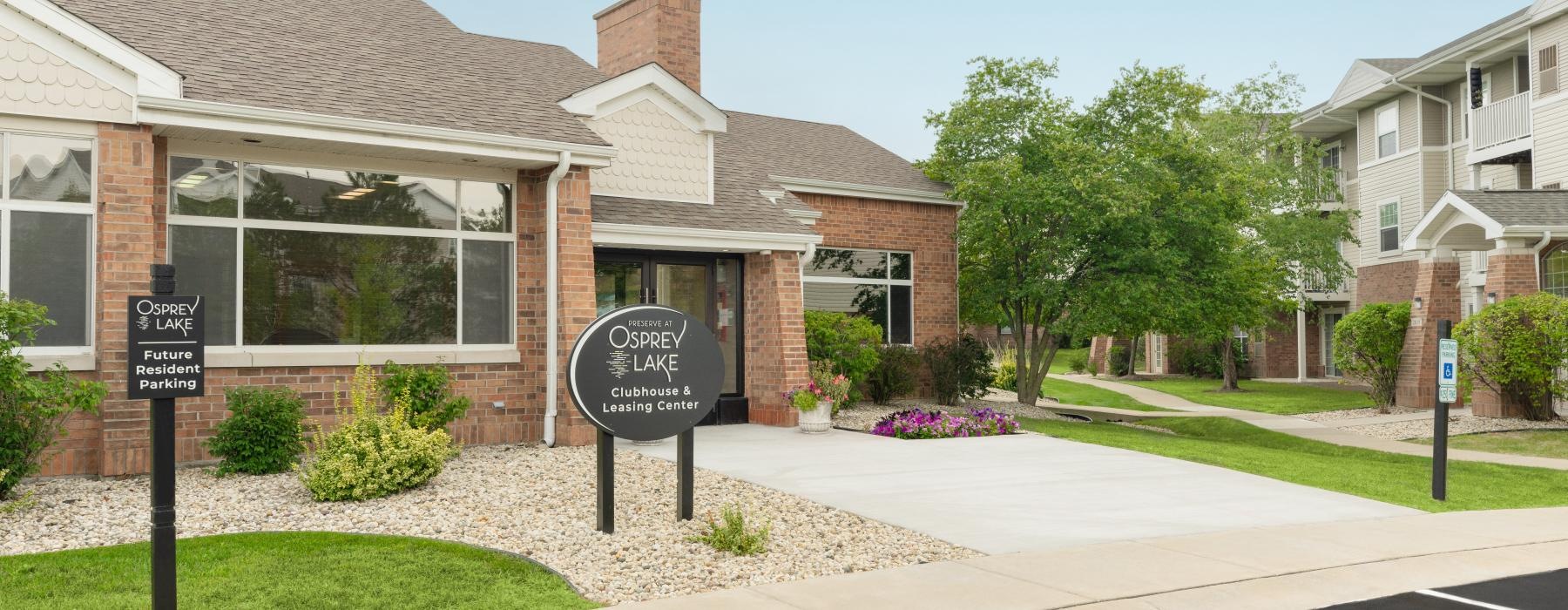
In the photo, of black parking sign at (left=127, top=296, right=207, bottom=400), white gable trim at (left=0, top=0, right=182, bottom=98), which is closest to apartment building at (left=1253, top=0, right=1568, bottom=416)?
white gable trim at (left=0, top=0, right=182, bottom=98)

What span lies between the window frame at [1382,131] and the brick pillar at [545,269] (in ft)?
86.1

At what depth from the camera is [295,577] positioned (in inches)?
251

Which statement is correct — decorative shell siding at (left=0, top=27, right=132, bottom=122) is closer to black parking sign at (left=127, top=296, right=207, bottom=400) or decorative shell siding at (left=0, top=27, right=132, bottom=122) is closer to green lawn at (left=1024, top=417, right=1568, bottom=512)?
black parking sign at (left=127, top=296, right=207, bottom=400)

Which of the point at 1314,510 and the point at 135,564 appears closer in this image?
the point at 135,564

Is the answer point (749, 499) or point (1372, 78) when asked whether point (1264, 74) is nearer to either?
point (1372, 78)

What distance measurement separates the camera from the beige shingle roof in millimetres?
10797

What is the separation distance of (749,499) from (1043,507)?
2466 mm

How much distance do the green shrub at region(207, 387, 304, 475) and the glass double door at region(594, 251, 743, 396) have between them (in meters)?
4.59

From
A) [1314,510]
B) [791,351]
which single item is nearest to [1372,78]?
[791,351]

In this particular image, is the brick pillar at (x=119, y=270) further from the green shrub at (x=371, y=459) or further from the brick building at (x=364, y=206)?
the green shrub at (x=371, y=459)

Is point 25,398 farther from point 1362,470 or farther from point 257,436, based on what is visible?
point 1362,470

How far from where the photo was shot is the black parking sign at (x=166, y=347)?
5.14 m

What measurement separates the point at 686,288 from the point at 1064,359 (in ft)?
128

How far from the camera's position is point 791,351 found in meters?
14.9
